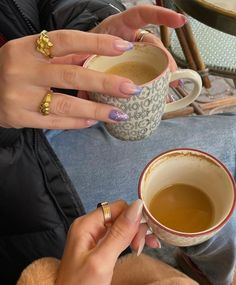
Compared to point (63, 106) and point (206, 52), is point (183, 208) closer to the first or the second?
point (63, 106)

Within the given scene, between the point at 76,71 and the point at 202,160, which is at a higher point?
the point at 76,71

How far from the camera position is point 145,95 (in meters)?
0.55

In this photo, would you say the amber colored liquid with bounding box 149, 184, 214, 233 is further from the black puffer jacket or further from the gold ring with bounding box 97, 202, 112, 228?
the black puffer jacket

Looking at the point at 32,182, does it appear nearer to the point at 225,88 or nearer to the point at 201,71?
the point at 201,71

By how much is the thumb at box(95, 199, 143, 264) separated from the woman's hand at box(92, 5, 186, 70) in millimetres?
241

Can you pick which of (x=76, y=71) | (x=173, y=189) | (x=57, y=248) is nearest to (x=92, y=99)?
(x=76, y=71)

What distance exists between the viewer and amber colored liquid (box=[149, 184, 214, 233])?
54 centimetres

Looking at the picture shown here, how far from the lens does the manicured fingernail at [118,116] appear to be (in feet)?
1.84

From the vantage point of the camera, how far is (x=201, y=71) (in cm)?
108

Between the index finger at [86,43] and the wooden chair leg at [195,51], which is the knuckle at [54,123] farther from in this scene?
the wooden chair leg at [195,51]

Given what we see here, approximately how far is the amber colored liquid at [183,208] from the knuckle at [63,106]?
0.58ft

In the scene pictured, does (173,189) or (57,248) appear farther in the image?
(57,248)

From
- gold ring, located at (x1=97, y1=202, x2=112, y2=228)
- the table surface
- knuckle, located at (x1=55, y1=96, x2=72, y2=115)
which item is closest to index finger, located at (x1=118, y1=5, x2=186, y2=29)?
the table surface

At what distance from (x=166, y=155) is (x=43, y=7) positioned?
22.7 inches
